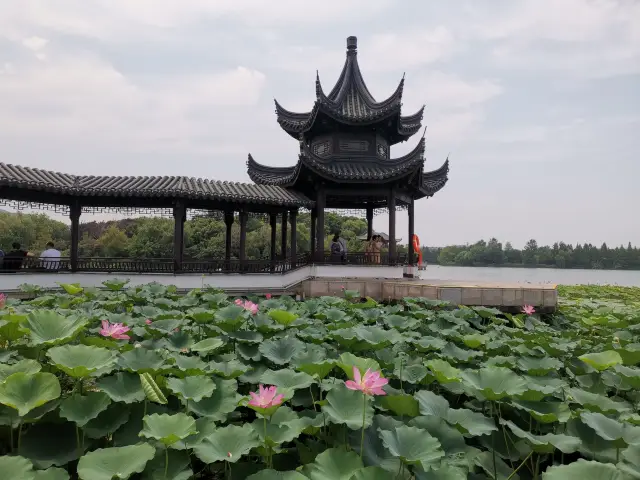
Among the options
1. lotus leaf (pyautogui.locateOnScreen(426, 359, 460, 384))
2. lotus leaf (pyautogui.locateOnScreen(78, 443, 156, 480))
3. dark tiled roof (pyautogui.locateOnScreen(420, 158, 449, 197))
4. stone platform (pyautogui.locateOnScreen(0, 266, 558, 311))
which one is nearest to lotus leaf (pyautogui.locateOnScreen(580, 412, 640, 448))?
lotus leaf (pyautogui.locateOnScreen(426, 359, 460, 384))

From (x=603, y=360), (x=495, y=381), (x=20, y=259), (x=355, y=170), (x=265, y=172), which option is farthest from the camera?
(x=265, y=172)

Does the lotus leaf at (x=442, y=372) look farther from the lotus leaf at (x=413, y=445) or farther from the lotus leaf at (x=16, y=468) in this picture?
the lotus leaf at (x=16, y=468)

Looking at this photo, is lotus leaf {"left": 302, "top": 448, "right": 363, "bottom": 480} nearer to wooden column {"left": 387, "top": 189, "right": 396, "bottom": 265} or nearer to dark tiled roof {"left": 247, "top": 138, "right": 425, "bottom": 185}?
dark tiled roof {"left": 247, "top": 138, "right": 425, "bottom": 185}

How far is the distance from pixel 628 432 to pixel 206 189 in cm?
1254

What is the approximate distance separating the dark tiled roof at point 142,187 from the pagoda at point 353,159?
1.14 m

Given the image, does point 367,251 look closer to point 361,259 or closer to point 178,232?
point 361,259

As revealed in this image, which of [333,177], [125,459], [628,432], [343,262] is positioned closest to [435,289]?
[343,262]

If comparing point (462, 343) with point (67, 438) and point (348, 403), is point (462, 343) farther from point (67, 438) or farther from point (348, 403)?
point (67, 438)

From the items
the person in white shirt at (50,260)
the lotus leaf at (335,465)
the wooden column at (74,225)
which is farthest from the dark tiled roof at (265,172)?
the lotus leaf at (335,465)

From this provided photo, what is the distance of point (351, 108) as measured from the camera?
1659cm

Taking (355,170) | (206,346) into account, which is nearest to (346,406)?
(206,346)

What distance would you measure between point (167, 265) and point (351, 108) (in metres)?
8.53

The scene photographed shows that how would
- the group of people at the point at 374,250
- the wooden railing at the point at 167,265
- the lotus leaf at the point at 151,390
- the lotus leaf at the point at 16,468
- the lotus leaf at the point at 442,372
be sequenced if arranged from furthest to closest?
the group of people at the point at 374,250, the wooden railing at the point at 167,265, the lotus leaf at the point at 442,372, the lotus leaf at the point at 151,390, the lotus leaf at the point at 16,468

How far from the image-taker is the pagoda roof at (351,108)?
1528 centimetres
